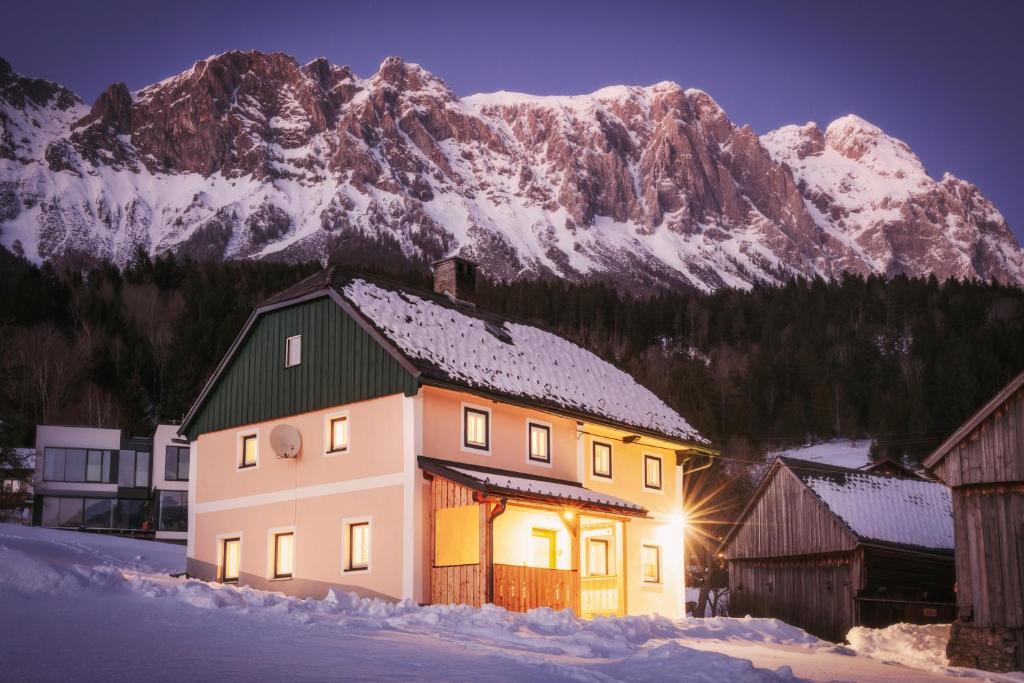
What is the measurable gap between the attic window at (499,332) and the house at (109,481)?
40.9 meters

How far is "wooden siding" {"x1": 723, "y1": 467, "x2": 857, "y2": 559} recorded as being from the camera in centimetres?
4181

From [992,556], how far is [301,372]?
1831 cm

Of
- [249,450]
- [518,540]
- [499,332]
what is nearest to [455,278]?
[499,332]

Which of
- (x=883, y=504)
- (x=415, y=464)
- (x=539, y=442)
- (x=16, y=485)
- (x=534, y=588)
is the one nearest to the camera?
(x=534, y=588)

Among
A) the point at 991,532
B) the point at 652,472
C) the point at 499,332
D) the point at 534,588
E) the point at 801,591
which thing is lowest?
the point at 801,591

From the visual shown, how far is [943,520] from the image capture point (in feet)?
146

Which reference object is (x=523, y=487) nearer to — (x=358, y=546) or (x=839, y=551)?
(x=358, y=546)

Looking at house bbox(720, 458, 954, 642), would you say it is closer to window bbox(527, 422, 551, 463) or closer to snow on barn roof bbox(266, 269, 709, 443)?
snow on barn roof bbox(266, 269, 709, 443)

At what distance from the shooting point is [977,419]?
26.5m

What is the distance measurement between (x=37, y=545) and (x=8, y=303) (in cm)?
8396

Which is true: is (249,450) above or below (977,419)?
below

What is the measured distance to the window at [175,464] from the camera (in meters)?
73.1

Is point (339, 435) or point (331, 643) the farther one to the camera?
point (339, 435)

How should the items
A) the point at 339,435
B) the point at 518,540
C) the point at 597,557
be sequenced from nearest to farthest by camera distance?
the point at 339,435 < the point at 518,540 < the point at 597,557
